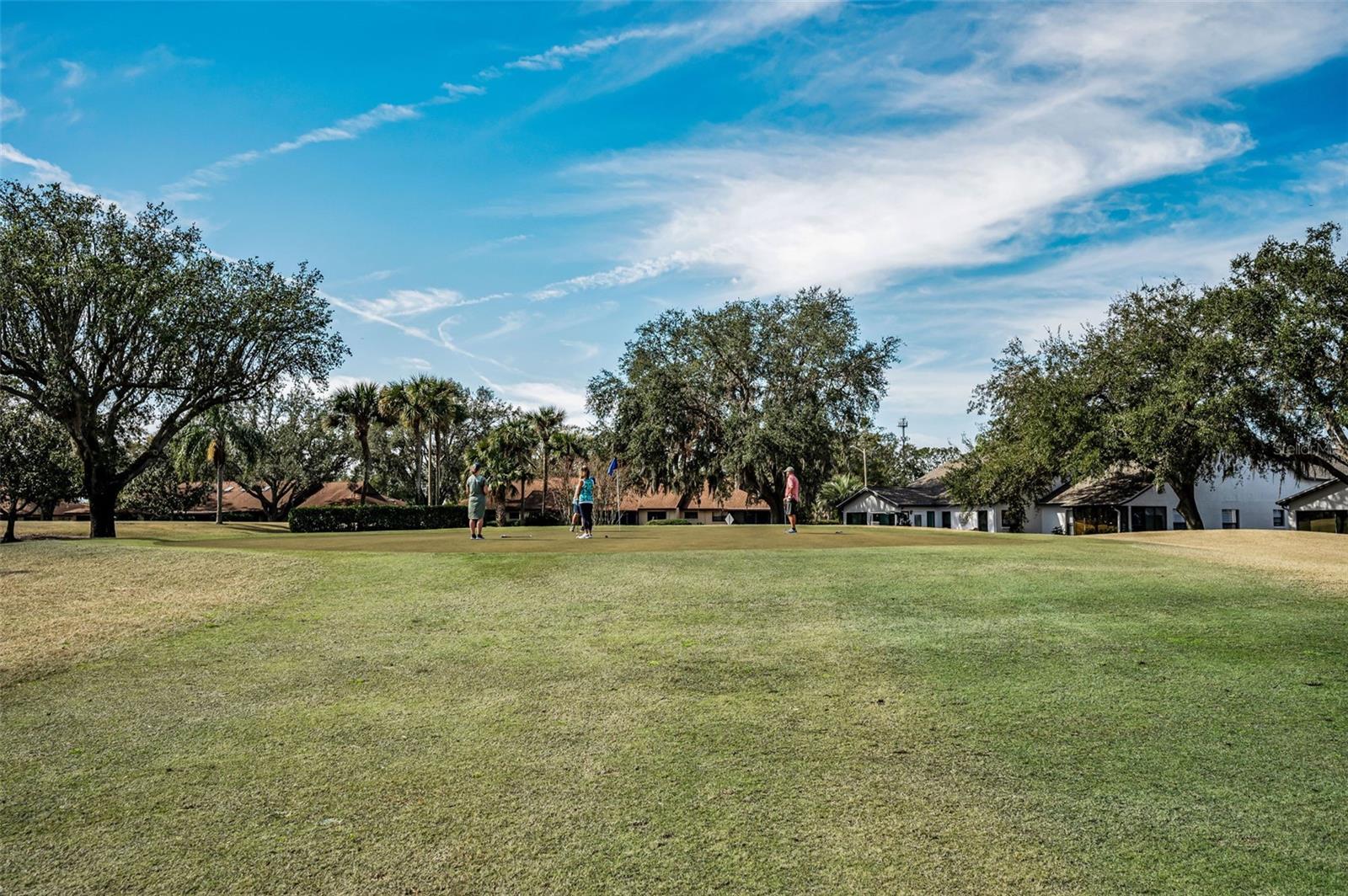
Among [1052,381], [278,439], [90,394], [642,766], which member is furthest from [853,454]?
[642,766]

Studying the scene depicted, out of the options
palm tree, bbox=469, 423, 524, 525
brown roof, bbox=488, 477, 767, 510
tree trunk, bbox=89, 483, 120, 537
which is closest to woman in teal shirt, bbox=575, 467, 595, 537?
tree trunk, bbox=89, 483, 120, 537

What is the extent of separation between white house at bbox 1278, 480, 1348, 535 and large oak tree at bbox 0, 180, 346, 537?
50.8m

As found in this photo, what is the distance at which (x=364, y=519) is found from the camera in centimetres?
4503

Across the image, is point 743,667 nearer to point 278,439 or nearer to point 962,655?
point 962,655

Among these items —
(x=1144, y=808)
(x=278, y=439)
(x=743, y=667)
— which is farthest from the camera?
(x=278, y=439)

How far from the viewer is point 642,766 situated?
673cm

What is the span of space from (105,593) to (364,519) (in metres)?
31.1

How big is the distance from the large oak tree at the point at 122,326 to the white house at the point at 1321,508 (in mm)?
50841

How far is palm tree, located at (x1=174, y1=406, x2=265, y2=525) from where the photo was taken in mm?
57688

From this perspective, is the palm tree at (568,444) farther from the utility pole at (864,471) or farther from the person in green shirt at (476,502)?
the person in green shirt at (476,502)

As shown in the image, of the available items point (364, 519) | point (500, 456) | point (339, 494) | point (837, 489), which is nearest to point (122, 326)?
point (364, 519)

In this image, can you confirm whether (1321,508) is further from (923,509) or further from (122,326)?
(122,326)

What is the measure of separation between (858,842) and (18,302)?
33651 mm

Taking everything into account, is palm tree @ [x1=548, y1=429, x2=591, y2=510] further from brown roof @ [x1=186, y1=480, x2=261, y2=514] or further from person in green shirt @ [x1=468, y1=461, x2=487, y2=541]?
person in green shirt @ [x1=468, y1=461, x2=487, y2=541]
